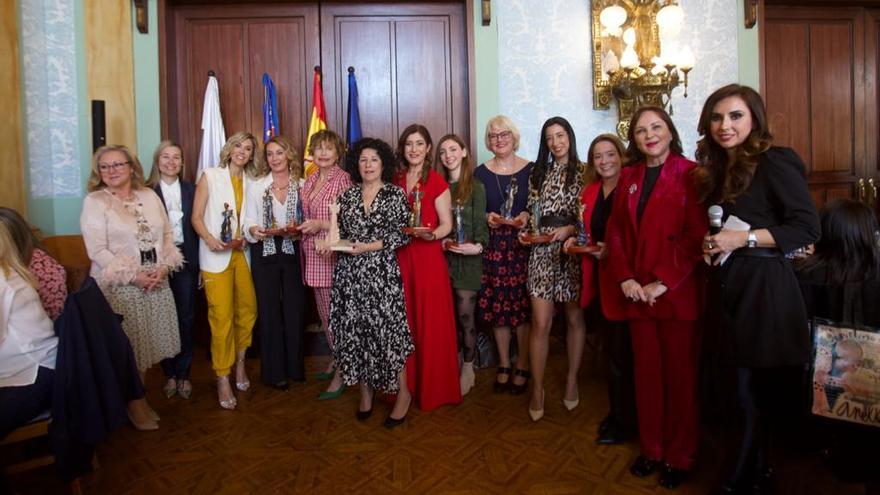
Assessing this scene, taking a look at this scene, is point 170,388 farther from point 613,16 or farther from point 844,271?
point 613,16

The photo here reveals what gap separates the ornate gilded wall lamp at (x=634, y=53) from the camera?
4.20 metres

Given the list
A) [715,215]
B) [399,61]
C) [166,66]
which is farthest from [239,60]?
[715,215]

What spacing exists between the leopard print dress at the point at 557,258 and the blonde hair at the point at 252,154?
1.84m

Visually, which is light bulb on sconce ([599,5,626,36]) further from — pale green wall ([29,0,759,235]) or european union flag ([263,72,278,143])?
european union flag ([263,72,278,143])

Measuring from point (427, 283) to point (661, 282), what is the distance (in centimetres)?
133

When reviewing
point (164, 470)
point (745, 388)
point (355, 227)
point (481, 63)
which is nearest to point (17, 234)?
point (164, 470)

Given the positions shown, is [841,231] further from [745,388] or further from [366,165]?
[366,165]

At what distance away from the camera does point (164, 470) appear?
8.43 feet

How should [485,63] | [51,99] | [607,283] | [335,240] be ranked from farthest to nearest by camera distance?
[485,63] → [51,99] → [335,240] → [607,283]

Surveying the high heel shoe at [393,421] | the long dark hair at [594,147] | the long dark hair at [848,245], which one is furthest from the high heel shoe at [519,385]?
the long dark hair at [848,245]

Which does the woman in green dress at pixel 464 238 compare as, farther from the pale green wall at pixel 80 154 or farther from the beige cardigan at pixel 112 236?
the pale green wall at pixel 80 154

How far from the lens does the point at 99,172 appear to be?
3051 mm

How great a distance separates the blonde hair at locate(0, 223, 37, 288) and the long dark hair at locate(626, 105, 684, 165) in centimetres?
272

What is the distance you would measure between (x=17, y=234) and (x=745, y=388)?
3175 millimetres
